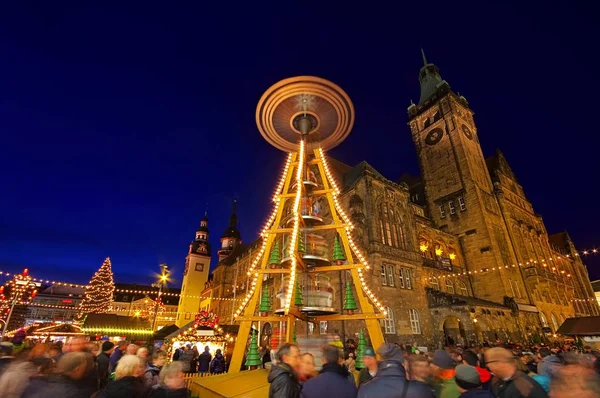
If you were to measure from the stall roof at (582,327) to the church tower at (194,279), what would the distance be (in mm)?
50293

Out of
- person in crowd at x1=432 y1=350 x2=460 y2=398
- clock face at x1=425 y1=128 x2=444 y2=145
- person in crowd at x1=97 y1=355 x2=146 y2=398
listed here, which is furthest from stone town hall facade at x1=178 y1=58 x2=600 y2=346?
person in crowd at x1=97 y1=355 x2=146 y2=398

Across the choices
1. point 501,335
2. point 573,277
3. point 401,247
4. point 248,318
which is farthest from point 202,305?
point 573,277

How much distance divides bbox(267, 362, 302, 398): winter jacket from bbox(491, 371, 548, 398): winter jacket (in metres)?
2.33

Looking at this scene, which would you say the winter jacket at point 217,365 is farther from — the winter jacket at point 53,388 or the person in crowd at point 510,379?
the person in crowd at point 510,379

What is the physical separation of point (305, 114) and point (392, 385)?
7.76 metres

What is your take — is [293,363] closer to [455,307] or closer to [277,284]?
[455,307]

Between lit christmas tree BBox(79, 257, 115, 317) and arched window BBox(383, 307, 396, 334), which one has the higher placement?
lit christmas tree BBox(79, 257, 115, 317)

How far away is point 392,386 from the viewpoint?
2828mm

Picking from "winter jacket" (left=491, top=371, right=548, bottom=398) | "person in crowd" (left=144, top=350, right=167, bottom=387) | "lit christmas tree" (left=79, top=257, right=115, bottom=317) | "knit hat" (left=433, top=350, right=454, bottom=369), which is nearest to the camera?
"winter jacket" (left=491, top=371, right=548, bottom=398)

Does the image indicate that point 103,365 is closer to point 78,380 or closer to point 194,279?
point 78,380

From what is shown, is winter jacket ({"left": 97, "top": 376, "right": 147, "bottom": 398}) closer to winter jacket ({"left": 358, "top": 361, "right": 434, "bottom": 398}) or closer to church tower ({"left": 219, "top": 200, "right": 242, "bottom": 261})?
winter jacket ({"left": 358, "top": 361, "right": 434, "bottom": 398})

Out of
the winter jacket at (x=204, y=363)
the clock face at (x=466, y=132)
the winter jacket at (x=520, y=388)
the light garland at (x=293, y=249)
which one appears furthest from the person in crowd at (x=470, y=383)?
the clock face at (x=466, y=132)

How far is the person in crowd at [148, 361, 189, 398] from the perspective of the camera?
3.54 m

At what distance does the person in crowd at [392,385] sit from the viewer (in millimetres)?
2758
